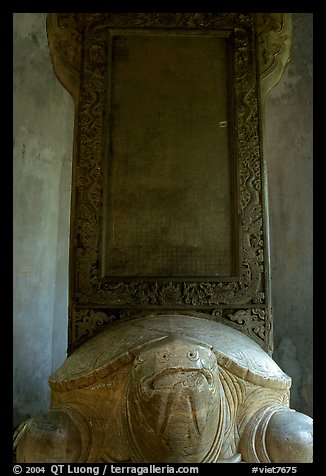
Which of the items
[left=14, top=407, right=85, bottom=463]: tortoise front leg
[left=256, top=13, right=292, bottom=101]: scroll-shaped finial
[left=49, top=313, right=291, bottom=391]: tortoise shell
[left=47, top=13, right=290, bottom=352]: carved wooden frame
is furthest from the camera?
[left=256, top=13, right=292, bottom=101]: scroll-shaped finial

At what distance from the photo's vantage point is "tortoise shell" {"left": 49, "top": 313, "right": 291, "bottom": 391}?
218 centimetres

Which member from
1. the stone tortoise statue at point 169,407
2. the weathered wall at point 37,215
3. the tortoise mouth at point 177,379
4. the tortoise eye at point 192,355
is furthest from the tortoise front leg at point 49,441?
the weathered wall at point 37,215

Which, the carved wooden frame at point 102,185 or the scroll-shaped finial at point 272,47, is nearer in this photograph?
the carved wooden frame at point 102,185

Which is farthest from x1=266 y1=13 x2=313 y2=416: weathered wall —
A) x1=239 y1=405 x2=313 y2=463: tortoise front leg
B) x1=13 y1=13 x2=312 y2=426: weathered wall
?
x1=239 y1=405 x2=313 y2=463: tortoise front leg

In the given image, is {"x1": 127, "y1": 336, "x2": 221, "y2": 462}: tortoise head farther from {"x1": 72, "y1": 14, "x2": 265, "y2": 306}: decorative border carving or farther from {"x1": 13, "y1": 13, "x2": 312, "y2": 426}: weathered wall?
{"x1": 13, "y1": 13, "x2": 312, "y2": 426}: weathered wall

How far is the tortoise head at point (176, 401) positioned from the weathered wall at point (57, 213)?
249cm

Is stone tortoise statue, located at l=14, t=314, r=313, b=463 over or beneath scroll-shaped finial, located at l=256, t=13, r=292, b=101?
beneath

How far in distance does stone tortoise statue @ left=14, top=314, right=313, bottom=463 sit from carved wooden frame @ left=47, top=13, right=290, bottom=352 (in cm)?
43

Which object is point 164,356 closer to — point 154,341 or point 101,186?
point 154,341

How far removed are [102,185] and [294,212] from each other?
228cm

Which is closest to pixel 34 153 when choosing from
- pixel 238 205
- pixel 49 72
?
pixel 49 72

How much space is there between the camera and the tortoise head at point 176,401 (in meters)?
1.86

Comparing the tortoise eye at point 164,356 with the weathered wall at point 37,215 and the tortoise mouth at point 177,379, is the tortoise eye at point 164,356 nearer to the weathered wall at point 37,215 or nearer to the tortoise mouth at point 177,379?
the tortoise mouth at point 177,379
